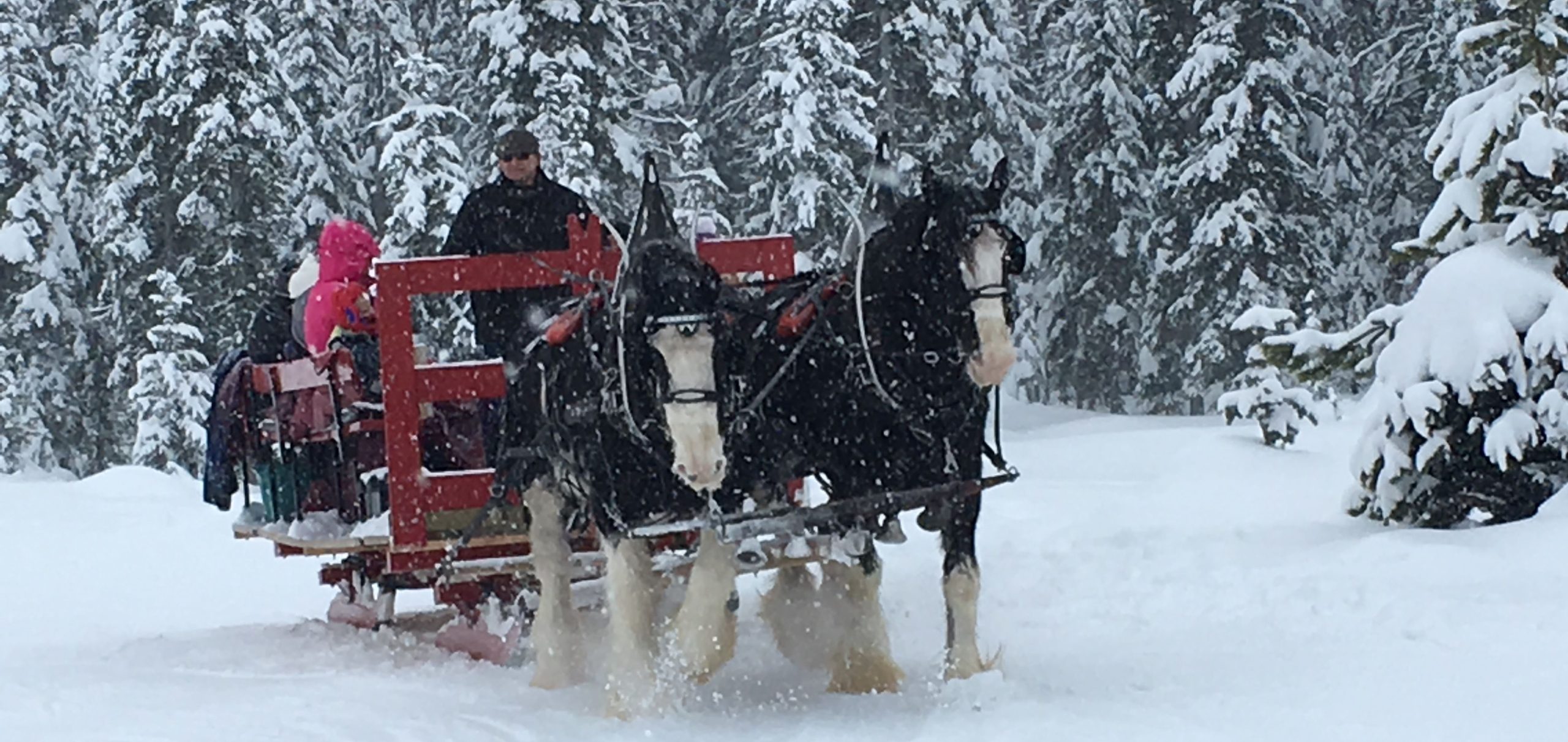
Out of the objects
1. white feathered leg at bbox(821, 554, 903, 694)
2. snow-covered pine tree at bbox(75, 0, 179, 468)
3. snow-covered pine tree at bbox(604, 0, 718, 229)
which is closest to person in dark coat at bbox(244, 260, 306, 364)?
white feathered leg at bbox(821, 554, 903, 694)

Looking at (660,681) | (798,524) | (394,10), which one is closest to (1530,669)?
(798,524)

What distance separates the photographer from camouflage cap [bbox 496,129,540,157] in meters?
8.84

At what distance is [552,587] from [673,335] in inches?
91.8

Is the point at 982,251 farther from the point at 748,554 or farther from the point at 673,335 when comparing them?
the point at 748,554

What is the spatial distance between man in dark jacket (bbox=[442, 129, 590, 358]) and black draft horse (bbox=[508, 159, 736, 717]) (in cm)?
130

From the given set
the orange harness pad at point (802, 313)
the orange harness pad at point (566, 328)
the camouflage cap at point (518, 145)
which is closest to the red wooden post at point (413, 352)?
the orange harness pad at point (566, 328)

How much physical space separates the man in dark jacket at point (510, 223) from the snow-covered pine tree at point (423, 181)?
14.3 meters

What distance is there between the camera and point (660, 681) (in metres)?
6.37

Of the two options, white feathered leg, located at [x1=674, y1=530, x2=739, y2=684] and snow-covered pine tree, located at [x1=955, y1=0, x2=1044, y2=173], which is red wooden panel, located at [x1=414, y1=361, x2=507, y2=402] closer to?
white feathered leg, located at [x1=674, y1=530, x2=739, y2=684]

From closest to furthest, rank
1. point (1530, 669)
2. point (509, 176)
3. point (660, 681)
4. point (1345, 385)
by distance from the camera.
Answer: point (1530, 669) < point (660, 681) < point (509, 176) < point (1345, 385)

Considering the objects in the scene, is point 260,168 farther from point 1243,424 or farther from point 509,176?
point 509,176

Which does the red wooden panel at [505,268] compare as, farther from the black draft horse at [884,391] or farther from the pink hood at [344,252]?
the pink hood at [344,252]

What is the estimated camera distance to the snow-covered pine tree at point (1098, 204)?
31.7m

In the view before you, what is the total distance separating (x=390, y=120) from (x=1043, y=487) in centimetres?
1237
